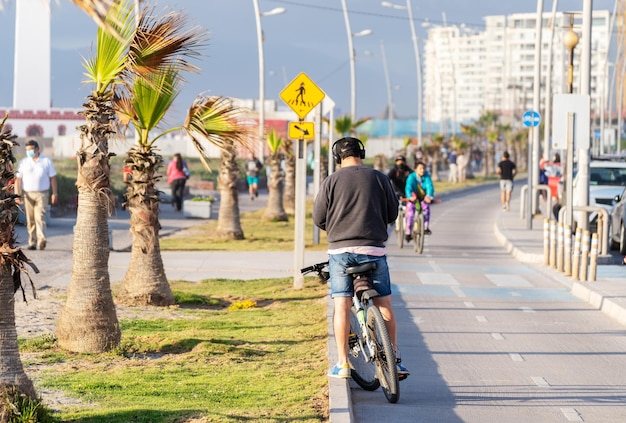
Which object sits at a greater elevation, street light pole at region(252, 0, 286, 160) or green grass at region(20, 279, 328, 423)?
street light pole at region(252, 0, 286, 160)

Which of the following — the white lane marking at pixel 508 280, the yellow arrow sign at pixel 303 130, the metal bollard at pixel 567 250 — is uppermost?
the yellow arrow sign at pixel 303 130

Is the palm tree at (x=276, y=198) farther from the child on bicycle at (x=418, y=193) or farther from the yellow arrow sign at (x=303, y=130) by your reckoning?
the yellow arrow sign at (x=303, y=130)

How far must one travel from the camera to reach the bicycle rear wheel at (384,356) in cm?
865

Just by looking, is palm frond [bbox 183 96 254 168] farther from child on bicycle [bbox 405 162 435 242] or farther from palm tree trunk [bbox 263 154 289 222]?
palm tree trunk [bbox 263 154 289 222]

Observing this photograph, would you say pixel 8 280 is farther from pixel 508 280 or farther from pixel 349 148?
pixel 508 280

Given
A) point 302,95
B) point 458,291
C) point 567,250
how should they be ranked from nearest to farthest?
point 302,95, point 458,291, point 567,250

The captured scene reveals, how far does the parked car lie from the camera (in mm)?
24406

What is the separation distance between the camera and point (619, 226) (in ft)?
82.5

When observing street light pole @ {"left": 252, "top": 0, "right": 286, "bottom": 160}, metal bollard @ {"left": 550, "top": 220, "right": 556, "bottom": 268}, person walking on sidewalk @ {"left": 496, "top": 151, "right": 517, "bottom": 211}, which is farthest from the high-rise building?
metal bollard @ {"left": 550, "top": 220, "right": 556, "bottom": 268}

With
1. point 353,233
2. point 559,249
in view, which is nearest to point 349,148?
point 353,233

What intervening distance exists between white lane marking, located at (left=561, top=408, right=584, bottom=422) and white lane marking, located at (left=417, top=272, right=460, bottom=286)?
9.74 m

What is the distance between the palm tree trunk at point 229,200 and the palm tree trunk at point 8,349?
1902cm

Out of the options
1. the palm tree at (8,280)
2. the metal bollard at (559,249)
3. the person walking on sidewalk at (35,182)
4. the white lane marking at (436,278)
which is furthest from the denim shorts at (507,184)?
the palm tree at (8,280)

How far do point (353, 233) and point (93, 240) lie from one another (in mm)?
3581
